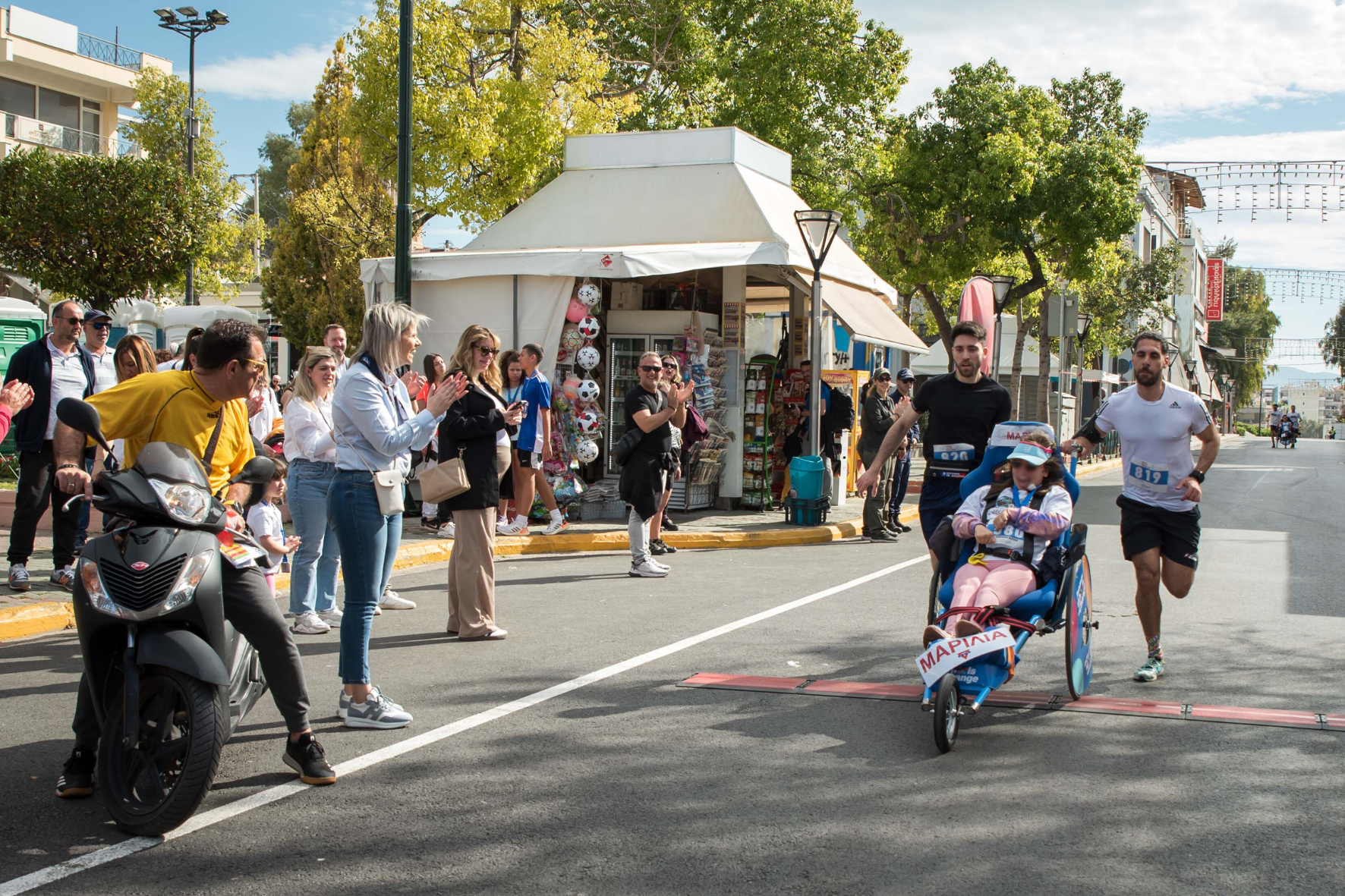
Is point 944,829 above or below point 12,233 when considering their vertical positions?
below

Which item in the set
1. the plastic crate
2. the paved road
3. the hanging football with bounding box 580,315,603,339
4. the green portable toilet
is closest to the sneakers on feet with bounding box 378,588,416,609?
the paved road

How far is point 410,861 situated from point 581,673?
2.69 meters

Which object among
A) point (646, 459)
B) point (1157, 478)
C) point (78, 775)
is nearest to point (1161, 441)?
point (1157, 478)

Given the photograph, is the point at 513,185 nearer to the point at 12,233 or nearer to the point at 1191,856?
the point at 12,233

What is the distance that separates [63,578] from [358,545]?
4380mm

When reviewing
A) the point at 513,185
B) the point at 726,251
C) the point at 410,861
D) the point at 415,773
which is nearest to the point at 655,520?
the point at 726,251

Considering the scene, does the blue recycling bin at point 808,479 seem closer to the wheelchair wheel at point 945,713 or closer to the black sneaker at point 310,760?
the wheelchair wheel at point 945,713

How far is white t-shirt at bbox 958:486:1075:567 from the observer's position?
5.77 meters

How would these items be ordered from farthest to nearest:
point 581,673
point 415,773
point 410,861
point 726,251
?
1. point 726,251
2. point 581,673
3. point 415,773
4. point 410,861

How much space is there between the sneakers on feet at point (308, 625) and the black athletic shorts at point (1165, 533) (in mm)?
5000

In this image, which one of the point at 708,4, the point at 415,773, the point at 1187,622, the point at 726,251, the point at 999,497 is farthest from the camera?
the point at 708,4

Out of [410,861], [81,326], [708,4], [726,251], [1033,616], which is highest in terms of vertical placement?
[708,4]

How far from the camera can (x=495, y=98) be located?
69.4 feet

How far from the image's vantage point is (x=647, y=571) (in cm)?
1023
